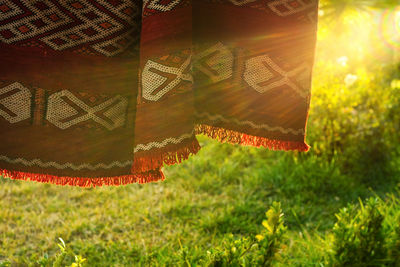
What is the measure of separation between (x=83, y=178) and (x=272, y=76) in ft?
2.25

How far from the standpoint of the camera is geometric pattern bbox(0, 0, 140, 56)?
1.19 m

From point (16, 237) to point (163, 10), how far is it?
1.83 m

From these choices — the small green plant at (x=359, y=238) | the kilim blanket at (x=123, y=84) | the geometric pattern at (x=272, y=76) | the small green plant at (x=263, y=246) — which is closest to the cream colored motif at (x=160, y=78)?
the kilim blanket at (x=123, y=84)

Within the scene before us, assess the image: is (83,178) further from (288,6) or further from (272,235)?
(288,6)

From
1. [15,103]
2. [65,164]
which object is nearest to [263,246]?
[65,164]

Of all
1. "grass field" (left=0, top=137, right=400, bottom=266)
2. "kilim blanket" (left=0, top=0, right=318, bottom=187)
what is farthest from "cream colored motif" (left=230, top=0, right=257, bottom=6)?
"grass field" (left=0, top=137, right=400, bottom=266)

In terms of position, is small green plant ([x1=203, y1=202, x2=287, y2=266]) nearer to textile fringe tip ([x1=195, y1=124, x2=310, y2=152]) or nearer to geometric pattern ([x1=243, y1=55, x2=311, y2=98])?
textile fringe tip ([x1=195, y1=124, x2=310, y2=152])

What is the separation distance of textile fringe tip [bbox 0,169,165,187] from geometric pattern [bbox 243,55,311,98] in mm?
413

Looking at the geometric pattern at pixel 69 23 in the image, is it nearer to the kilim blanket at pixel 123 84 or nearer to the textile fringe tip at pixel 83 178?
the kilim blanket at pixel 123 84

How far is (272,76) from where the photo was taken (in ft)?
4.22

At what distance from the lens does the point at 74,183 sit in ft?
4.29

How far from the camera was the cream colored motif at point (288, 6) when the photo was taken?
1.24m

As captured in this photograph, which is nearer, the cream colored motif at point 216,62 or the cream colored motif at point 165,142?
the cream colored motif at point 165,142

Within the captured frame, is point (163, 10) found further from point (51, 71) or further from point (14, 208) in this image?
point (14, 208)
